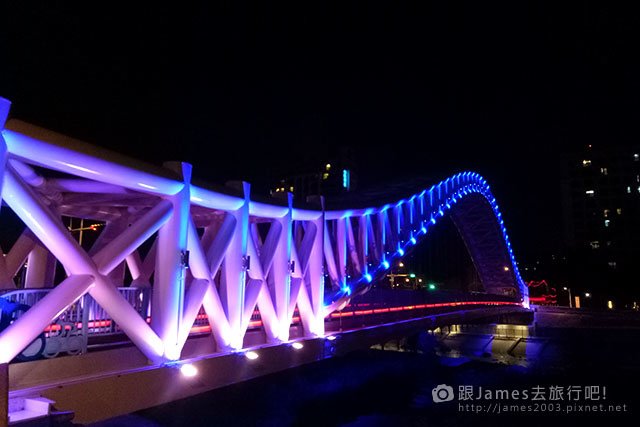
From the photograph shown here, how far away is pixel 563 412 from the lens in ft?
75.0

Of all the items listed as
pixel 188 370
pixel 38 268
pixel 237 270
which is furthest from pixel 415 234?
pixel 188 370

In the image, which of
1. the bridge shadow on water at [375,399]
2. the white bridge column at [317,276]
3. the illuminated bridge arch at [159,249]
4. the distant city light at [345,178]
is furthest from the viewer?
the distant city light at [345,178]

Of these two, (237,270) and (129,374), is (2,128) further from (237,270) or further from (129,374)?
(237,270)

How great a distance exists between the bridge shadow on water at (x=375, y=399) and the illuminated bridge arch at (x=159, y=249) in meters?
2.71

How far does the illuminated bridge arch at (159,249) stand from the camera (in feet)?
29.3

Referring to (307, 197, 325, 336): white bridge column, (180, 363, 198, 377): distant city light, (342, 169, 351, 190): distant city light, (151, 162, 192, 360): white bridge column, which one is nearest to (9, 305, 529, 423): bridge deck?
(180, 363, 198, 377): distant city light

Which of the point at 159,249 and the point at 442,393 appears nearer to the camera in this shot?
the point at 159,249

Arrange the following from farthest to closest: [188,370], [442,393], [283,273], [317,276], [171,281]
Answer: [442,393], [317,276], [283,273], [171,281], [188,370]

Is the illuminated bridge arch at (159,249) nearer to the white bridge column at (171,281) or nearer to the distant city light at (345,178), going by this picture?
the white bridge column at (171,281)

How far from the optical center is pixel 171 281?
1155 cm

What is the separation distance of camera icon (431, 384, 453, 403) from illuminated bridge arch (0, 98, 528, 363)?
6049mm

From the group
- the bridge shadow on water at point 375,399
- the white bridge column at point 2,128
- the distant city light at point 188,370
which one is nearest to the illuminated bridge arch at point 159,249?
the white bridge column at point 2,128

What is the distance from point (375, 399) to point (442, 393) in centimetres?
470

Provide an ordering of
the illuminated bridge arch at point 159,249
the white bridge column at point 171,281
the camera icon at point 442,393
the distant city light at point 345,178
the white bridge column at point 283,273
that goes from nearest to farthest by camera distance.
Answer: the illuminated bridge arch at point 159,249, the white bridge column at point 171,281, the white bridge column at point 283,273, the camera icon at point 442,393, the distant city light at point 345,178
